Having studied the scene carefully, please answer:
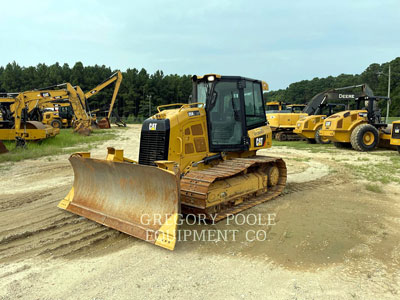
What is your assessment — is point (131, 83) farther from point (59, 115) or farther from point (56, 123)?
point (56, 123)

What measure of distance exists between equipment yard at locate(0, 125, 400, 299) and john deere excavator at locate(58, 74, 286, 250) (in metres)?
0.26

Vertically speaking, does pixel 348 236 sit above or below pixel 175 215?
below

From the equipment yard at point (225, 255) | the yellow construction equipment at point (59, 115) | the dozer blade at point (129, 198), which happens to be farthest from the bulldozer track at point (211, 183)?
the yellow construction equipment at point (59, 115)

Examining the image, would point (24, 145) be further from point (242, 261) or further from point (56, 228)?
point (242, 261)

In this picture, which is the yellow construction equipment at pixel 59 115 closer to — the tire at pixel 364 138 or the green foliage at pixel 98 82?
the tire at pixel 364 138

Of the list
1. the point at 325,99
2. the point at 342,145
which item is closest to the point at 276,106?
the point at 325,99

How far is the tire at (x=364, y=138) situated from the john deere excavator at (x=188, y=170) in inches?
339

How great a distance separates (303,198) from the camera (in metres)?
6.59

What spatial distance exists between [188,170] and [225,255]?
209 centimetres

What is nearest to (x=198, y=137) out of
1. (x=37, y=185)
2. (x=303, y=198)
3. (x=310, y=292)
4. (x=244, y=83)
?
(x=244, y=83)

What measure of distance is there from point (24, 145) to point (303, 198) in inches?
526

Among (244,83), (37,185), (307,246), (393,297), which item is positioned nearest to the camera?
(393,297)

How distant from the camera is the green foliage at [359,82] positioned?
5566 cm

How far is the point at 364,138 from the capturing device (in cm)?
1425
